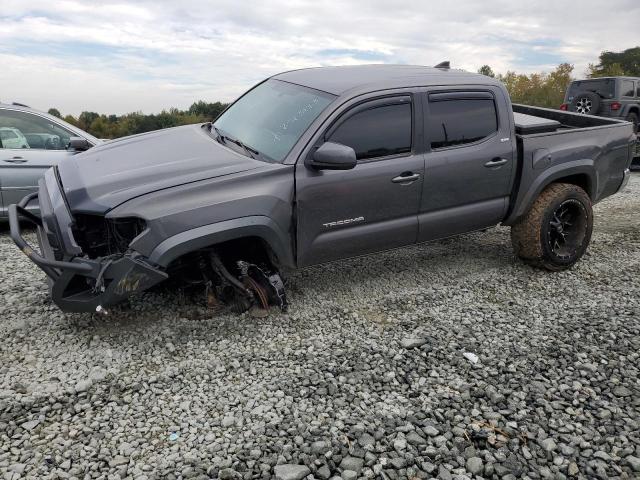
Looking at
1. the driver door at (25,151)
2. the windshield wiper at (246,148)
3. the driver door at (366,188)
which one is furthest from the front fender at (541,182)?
the driver door at (25,151)

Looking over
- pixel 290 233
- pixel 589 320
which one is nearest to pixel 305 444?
pixel 290 233

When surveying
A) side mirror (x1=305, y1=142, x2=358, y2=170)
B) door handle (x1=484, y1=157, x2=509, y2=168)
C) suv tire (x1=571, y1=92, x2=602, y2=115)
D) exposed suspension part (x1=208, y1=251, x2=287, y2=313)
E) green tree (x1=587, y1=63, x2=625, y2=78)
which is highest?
green tree (x1=587, y1=63, x2=625, y2=78)

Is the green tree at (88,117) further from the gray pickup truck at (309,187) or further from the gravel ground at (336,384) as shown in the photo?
Result: the gray pickup truck at (309,187)

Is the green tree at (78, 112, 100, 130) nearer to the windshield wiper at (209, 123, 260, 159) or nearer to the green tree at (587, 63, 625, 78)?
the windshield wiper at (209, 123, 260, 159)

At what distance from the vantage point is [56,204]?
362 cm

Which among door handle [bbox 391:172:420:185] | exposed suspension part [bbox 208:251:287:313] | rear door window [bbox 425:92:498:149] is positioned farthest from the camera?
rear door window [bbox 425:92:498:149]

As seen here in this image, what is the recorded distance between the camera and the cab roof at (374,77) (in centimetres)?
422

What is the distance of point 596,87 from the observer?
14305 mm

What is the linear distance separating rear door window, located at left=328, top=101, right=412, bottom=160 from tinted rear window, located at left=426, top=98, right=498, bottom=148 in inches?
9.3

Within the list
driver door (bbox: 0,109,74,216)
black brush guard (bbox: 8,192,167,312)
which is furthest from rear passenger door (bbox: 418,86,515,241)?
driver door (bbox: 0,109,74,216)

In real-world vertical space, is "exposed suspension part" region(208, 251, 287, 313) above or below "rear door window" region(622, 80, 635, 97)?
below

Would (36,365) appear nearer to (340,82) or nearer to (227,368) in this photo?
(227,368)

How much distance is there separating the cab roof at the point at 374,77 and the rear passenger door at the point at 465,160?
0.45ft

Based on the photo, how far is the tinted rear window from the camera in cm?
436
